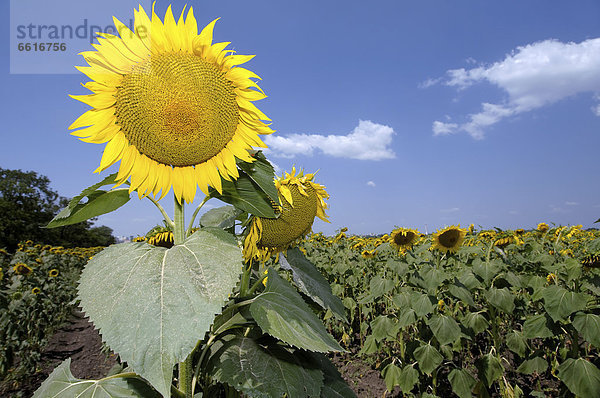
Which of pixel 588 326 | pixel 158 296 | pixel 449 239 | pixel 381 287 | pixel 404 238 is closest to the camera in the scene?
pixel 158 296

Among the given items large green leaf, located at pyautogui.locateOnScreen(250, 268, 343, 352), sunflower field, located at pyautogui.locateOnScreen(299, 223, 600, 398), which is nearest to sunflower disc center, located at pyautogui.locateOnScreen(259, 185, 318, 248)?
large green leaf, located at pyautogui.locateOnScreen(250, 268, 343, 352)

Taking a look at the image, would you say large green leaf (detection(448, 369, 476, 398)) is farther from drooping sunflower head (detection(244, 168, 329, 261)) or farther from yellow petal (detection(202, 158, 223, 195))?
yellow petal (detection(202, 158, 223, 195))

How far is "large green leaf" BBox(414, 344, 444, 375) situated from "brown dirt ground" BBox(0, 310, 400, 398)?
2.16ft

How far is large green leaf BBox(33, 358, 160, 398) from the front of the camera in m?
1.11

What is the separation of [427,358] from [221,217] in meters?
3.27

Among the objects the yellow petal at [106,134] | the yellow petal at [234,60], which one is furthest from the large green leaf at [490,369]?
the yellow petal at [106,134]

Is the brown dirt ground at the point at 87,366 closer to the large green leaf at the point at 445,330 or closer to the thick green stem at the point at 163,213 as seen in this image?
the large green leaf at the point at 445,330

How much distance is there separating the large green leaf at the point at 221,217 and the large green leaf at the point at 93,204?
1.40 ft

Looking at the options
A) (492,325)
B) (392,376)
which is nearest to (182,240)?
(392,376)

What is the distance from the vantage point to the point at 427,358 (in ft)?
12.9

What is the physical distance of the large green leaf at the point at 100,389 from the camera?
111 cm

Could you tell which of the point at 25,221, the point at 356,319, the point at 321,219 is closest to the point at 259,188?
the point at 321,219

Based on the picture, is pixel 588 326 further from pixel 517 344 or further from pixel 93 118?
pixel 93 118

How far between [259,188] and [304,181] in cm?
50
